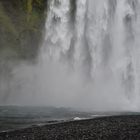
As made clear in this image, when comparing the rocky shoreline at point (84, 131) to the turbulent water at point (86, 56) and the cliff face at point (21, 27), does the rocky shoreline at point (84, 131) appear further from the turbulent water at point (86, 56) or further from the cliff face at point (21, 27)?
the cliff face at point (21, 27)

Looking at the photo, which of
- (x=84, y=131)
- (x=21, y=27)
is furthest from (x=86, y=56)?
(x=84, y=131)

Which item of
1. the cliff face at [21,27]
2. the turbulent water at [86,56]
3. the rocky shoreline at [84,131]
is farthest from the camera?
the cliff face at [21,27]

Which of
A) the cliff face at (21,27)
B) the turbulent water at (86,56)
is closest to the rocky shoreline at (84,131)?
the turbulent water at (86,56)

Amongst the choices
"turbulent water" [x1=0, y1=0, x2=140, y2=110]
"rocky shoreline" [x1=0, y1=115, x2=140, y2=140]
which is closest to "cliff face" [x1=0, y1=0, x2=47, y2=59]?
"turbulent water" [x1=0, y1=0, x2=140, y2=110]

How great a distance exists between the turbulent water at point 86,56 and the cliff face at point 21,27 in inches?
58.5

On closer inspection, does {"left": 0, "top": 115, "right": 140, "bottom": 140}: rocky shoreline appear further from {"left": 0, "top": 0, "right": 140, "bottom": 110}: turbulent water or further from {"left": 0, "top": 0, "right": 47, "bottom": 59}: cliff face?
{"left": 0, "top": 0, "right": 47, "bottom": 59}: cliff face

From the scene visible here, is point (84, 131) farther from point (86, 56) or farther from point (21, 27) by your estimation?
point (21, 27)

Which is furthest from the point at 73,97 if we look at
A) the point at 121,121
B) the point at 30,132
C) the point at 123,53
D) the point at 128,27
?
the point at 30,132

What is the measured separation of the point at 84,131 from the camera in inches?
797

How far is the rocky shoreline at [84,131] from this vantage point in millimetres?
18938

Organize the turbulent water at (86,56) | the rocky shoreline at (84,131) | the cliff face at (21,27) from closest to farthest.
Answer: the rocky shoreline at (84,131) → the turbulent water at (86,56) → the cliff face at (21,27)

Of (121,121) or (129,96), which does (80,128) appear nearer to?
(121,121)

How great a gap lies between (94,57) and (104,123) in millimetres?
24523

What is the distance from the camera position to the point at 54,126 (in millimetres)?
22234
